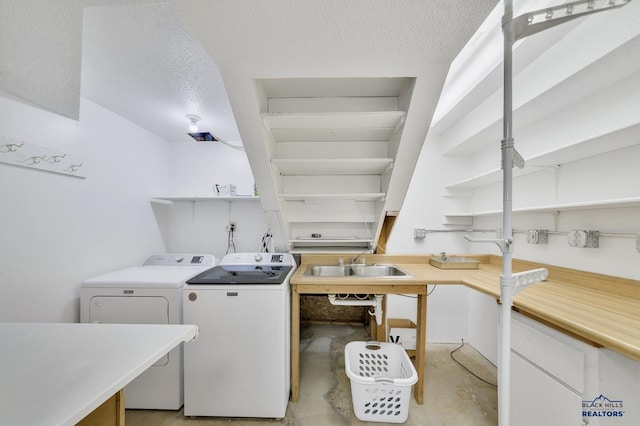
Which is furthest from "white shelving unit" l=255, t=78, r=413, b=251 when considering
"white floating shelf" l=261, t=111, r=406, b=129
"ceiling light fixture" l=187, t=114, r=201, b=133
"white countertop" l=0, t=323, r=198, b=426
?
"white countertop" l=0, t=323, r=198, b=426

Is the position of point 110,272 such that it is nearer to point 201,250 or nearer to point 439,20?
point 201,250

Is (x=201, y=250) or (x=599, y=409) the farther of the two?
(x=201, y=250)

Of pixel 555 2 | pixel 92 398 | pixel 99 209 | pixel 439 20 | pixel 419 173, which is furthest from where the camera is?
pixel 419 173

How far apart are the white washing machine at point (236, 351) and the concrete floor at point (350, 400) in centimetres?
12

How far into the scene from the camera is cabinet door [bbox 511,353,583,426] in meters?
0.99

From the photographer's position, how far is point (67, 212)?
1.66m

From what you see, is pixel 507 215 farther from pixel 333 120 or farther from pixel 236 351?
pixel 236 351

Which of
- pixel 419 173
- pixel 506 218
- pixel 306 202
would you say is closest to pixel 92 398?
pixel 506 218

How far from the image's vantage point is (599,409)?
0.90 m

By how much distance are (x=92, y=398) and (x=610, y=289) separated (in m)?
2.38

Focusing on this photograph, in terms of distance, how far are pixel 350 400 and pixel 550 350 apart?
4.28 feet

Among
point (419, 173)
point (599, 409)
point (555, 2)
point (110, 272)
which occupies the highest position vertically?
point (555, 2)

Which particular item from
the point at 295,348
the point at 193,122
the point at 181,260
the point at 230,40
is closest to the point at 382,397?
the point at 295,348

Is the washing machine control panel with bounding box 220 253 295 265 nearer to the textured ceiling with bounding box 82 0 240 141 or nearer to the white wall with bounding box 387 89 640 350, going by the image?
the white wall with bounding box 387 89 640 350
